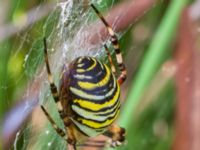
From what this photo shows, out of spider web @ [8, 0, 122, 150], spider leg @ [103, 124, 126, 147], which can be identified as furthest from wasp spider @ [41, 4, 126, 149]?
spider leg @ [103, 124, 126, 147]

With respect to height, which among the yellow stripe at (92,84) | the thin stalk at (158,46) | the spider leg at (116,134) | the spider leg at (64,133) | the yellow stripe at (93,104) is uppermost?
the yellow stripe at (92,84)

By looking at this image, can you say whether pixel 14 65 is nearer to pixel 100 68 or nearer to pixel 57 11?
pixel 57 11

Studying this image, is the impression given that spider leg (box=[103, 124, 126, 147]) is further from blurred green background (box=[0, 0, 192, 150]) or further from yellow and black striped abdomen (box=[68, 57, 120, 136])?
yellow and black striped abdomen (box=[68, 57, 120, 136])

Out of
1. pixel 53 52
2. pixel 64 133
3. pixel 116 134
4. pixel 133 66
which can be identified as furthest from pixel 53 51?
pixel 133 66

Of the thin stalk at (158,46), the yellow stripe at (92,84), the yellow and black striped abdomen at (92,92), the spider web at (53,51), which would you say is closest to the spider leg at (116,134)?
the thin stalk at (158,46)

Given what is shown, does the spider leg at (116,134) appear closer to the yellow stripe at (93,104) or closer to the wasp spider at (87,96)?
the wasp spider at (87,96)

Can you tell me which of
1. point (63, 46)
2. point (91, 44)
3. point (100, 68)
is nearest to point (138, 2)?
point (91, 44)

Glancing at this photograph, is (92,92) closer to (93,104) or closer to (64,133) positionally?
(93,104)
